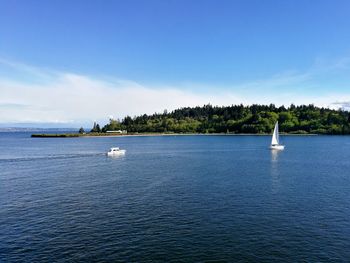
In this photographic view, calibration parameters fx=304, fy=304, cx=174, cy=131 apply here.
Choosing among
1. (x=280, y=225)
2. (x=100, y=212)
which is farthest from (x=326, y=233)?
(x=100, y=212)

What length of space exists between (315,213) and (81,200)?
1585 inches

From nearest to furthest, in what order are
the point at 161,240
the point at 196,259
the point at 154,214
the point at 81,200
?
the point at 196,259
the point at 161,240
the point at 154,214
the point at 81,200

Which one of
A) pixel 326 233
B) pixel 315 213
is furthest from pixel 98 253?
pixel 315 213

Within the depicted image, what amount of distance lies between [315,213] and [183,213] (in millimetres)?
20598

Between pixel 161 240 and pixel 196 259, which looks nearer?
pixel 196 259

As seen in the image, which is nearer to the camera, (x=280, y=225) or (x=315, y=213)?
(x=280, y=225)

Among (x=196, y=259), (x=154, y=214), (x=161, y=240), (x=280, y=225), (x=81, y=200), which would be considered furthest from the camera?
(x=81, y=200)

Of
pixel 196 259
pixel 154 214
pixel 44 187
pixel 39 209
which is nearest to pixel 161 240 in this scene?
pixel 196 259

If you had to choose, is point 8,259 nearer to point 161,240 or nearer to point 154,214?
point 161,240

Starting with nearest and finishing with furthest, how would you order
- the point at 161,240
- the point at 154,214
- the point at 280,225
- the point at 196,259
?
the point at 196,259 < the point at 161,240 < the point at 280,225 < the point at 154,214

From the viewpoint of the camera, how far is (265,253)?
33.6m

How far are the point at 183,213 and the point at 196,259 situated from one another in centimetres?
1533

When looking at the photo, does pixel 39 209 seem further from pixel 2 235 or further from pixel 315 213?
pixel 315 213

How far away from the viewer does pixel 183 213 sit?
4753cm
